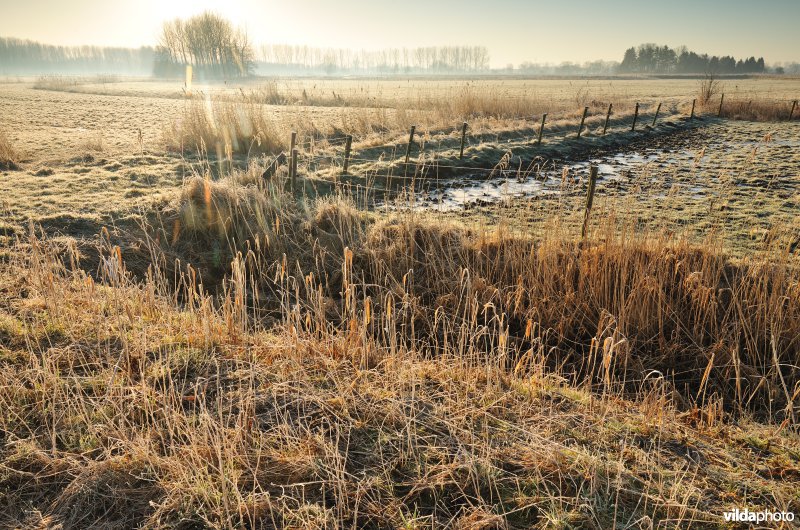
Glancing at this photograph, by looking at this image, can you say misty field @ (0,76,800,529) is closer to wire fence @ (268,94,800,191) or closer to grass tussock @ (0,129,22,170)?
wire fence @ (268,94,800,191)

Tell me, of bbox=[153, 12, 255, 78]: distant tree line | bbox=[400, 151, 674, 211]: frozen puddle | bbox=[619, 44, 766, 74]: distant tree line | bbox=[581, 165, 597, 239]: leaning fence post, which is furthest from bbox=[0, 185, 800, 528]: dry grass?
bbox=[619, 44, 766, 74]: distant tree line

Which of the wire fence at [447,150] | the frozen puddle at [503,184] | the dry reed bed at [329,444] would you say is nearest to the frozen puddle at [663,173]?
the frozen puddle at [503,184]

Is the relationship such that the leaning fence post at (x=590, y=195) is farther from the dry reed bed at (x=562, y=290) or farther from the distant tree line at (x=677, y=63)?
the distant tree line at (x=677, y=63)

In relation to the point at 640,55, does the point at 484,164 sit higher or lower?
lower

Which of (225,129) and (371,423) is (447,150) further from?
(371,423)

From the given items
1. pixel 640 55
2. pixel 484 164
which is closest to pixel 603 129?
pixel 484 164

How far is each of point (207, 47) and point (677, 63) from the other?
124m

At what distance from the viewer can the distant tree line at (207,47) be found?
8306 cm

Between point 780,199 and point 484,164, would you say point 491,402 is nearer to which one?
point 780,199

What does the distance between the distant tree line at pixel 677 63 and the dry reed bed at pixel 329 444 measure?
497 ft

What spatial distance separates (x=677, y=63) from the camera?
13062 cm

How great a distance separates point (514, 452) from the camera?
125 inches

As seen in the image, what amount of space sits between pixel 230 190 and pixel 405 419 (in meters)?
6.46

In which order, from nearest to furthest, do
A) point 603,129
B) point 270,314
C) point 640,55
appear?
point 270,314
point 603,129
point 640,55
